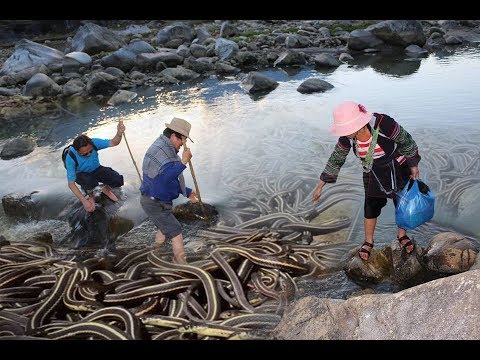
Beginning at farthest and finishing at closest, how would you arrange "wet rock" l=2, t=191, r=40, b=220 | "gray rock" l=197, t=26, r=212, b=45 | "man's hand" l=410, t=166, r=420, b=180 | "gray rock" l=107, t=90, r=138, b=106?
"gray rock" l=197, t=26, r=212, b=45 < "gray rock" l=107, t=90, r=138, b=106 < "wet rock" l=2, t=191, r=40, b=220 < "man's hand" l=410, t=166, r=420, b=180

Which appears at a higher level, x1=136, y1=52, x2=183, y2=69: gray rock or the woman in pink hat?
the woman in pink hat

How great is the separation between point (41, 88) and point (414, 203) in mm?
17296

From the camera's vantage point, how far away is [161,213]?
18.5 ft

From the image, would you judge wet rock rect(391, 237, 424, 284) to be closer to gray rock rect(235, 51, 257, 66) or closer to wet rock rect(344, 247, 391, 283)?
wet rock rect(344, 247, 391, 283)

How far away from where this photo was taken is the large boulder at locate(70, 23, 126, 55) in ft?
77.8

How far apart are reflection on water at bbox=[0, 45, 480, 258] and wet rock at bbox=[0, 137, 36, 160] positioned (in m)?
0.30

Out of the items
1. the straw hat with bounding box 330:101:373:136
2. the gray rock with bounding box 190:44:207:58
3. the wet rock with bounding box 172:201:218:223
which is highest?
the straw hat with bounding box 330:101:373:136

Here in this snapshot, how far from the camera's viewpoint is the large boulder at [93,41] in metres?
23.7

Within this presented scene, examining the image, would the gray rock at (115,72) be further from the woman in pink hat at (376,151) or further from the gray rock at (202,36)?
the woman in pink hat at (376,151)

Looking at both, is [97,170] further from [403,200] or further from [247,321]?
[403,200]

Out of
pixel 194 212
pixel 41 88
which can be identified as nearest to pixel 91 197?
pixel 194 212

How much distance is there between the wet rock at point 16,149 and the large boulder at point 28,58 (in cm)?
1144

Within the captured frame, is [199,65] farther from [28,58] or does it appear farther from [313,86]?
Answer: [28,58]

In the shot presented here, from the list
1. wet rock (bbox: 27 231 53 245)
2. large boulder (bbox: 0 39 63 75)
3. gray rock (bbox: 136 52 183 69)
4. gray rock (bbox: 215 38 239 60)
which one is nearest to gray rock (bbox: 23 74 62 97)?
large boulder (bbox: 0 39 63 75)
